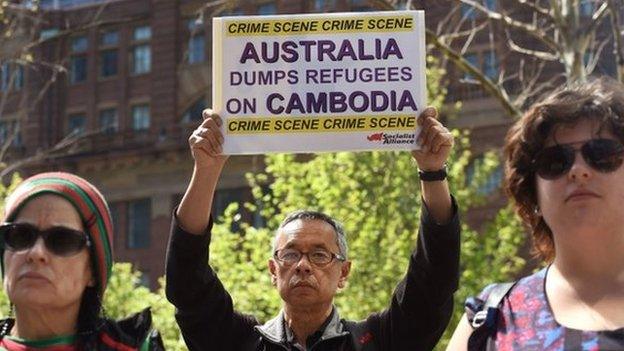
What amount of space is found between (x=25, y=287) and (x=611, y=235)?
5.58 ft

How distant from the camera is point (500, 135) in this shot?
99.4 ft

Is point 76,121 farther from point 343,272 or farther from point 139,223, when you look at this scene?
point 343,272

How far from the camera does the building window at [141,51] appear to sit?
1480 inches

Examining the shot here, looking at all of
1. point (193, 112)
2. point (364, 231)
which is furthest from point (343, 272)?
point (193, 112)

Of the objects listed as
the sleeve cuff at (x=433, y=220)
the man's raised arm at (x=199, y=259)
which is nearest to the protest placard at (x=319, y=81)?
the man's raised arm at (x=199, y=259)

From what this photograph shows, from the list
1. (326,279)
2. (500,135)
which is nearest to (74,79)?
(500,135)

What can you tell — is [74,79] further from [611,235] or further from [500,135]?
[611,235]

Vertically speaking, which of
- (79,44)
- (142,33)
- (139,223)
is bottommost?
(139,223)

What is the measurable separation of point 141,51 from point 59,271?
3496cm

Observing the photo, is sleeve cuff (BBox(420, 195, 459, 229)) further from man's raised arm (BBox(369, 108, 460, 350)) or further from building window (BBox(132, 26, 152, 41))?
building window (BBox(132, 26, 152, 41))

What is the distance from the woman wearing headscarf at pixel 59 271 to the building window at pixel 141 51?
1346 inches

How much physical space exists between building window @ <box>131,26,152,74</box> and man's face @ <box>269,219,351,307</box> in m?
33.5

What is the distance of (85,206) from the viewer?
3596 millimetres

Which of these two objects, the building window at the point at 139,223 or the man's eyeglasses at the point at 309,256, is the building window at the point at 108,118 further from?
the man's eyeglasses at the point at 309,256
